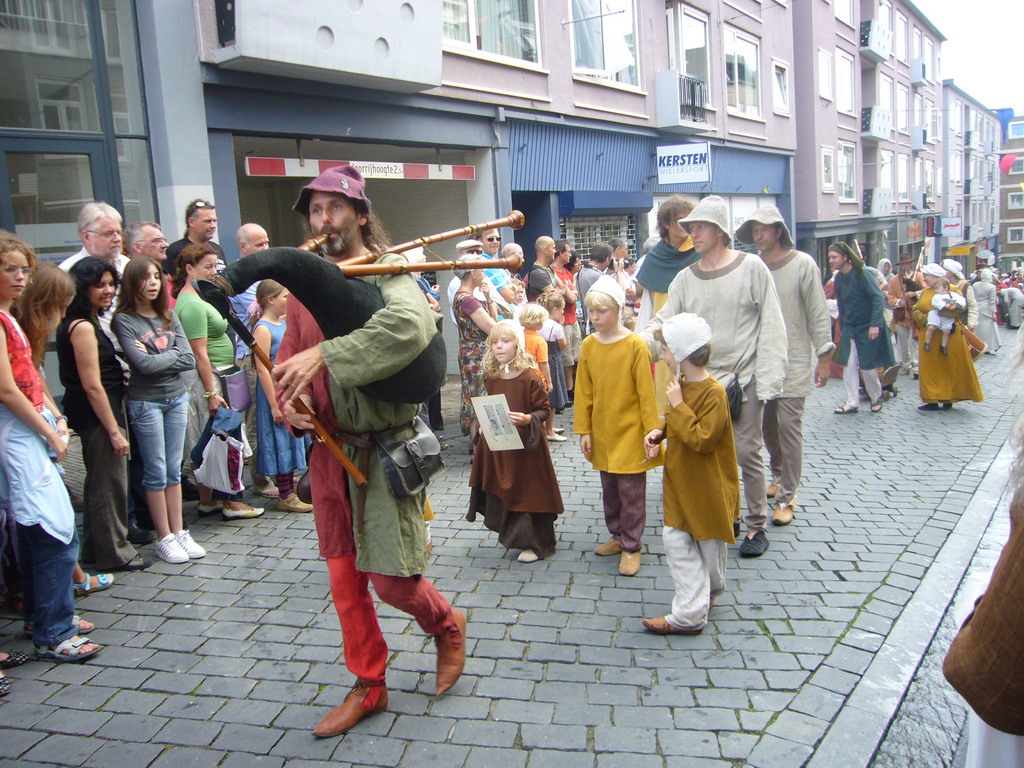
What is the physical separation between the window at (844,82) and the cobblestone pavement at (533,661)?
27434mm

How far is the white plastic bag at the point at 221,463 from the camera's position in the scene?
5539mm

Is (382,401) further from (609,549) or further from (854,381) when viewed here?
(854,381)

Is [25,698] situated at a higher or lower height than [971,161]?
lower

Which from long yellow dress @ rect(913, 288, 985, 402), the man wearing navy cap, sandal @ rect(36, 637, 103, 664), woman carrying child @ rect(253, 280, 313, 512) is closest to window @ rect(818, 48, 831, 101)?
long yellow dress @ rect(913, 288, 985, 402)

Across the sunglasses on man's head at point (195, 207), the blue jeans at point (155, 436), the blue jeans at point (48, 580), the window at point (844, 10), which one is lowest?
the blue jeans at point (48, 580)

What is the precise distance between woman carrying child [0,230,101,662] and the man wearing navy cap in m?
1.41

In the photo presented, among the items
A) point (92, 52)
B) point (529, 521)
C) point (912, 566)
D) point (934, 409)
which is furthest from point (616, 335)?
point (934, 409)

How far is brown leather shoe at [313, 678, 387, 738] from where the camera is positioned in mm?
3006

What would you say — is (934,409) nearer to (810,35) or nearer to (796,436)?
(796,436)

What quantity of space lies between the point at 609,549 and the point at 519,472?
28.6 inches

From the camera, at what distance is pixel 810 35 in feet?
85.5

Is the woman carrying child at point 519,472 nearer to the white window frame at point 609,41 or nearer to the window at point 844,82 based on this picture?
the white window frame at point 609,41

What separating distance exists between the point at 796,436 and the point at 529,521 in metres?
1.96

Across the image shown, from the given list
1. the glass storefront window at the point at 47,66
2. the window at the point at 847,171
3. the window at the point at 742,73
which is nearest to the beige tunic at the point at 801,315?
the glass storefront window at the point at 47,66
